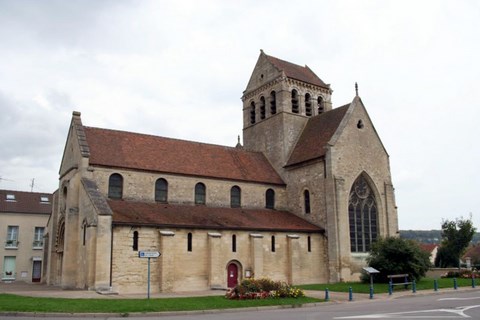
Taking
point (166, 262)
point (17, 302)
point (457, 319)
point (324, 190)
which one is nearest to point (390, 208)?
point (324, 190)

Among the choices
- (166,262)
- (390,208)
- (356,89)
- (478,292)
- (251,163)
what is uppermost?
(356,89)

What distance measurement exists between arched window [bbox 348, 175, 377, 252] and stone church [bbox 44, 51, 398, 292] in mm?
82

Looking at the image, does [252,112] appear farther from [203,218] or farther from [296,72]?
[203,218]

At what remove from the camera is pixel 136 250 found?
88.6 feet

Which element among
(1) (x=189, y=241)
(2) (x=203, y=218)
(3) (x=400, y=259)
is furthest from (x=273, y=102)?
(3) (x=400, y=259)

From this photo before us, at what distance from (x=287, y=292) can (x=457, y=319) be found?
8.95 meters

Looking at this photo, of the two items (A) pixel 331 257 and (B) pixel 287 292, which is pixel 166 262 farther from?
(A) pixel 331 257

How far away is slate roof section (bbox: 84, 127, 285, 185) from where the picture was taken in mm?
31922

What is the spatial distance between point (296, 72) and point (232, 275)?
68.9 feet

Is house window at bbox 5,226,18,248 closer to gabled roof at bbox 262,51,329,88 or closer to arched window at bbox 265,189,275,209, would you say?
arched window at bbox 265,189,275,209

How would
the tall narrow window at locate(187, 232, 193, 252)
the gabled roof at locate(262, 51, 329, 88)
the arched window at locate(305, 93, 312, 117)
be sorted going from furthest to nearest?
the arched window at locate(305, 93, 312, 117) → the gabled roof at locate(262, 51, 329, 88) → the tall narrow window at locate(187, 232, 193, 252)

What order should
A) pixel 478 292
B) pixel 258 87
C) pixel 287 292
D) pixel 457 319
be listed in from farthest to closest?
pixel 258 87 → pixel 478 292 → pixel 287 292 → pixel 457 319

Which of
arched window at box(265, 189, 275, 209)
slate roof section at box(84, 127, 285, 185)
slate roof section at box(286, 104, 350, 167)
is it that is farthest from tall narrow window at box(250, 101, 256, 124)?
arched window at box(265, 189, 275, 209)

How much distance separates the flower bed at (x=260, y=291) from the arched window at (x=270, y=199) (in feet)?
50.2
